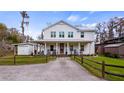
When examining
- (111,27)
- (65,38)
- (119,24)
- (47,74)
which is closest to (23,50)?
(65,38)

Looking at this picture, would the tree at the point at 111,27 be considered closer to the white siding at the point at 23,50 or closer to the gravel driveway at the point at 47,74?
the white siding at the point at 23,50

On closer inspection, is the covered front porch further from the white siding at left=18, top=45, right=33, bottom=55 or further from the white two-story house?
the white siding at left=18, top=45, right=33, bottom=55

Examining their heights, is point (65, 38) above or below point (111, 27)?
below

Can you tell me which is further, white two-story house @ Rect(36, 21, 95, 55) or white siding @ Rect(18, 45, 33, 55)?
white siding @ Rect(18, 45, 33, 55)

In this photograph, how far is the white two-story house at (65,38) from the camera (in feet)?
113

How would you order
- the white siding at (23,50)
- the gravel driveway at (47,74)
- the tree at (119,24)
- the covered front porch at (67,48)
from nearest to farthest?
the gravel driveway at (47,74), the covered front porch at (67,48), the white siding at (23,50), the tree at (119,24)

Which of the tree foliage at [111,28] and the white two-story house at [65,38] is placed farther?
the tree foliage at [111,28]

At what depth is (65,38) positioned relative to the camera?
1364 inches

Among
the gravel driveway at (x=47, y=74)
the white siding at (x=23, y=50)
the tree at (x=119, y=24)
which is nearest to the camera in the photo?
the gravel driveway at (x=47, y=74)

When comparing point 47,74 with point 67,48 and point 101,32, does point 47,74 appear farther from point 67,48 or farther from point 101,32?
point 101,32

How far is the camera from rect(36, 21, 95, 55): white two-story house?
1359 inches

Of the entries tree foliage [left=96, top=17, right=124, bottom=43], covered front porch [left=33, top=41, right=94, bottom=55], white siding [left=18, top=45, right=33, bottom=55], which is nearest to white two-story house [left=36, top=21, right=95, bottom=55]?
covered front porch [left=33, top=41, right=94, bottom=55]

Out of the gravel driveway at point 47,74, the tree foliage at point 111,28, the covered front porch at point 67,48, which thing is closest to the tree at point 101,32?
the tree foliage at point 111,28
